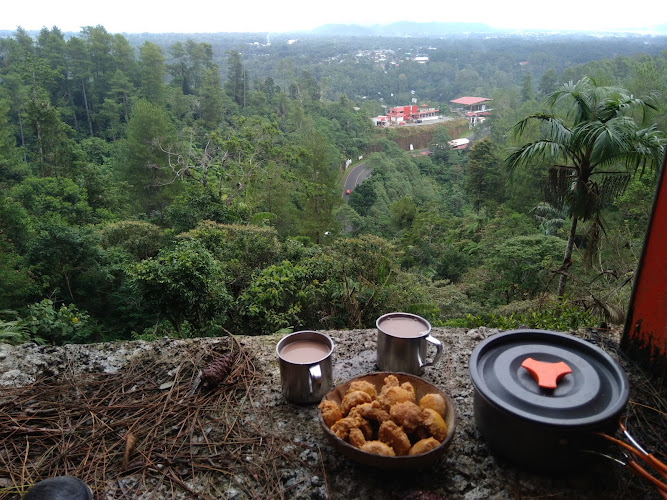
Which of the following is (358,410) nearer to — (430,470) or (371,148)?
(430,470)

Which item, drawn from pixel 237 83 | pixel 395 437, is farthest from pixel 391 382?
pixel 237 83

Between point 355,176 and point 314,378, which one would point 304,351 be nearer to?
point 314,378

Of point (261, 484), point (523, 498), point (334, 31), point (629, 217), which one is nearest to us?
point (523, 498)

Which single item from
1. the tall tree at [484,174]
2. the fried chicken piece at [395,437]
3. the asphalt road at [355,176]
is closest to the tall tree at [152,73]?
the asphalt road at [355,176]

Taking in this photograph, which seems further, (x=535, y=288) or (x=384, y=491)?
(x=535, y=288)

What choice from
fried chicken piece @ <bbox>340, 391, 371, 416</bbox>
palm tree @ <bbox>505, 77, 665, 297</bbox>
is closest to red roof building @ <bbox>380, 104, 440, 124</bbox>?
palm tree @ <bbox>505, 77, 665, 297</bbox>

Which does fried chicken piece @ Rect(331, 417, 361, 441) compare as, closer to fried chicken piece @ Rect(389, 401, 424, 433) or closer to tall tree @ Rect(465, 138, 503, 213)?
fried chicken piece @ Rect(389, 401, 424, 433)

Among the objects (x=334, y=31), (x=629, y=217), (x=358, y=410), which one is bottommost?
(x=629, y=217)

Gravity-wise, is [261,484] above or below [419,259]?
above

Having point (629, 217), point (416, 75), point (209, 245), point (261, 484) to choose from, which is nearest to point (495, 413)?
point (261, 484)
